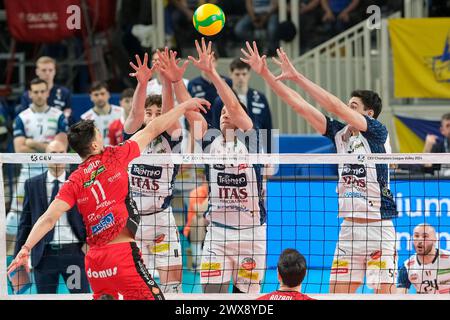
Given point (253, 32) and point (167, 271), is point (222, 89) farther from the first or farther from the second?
point (253, 32)

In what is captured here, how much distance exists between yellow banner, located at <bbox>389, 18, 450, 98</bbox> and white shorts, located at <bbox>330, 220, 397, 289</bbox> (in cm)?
671

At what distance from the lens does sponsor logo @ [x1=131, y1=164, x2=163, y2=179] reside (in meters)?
10.2

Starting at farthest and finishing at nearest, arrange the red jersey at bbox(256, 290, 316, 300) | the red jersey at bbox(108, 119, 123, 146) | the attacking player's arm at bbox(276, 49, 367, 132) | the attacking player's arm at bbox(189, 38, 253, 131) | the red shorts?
1. the red jersey at bbox(108, 119, 123, 146)
2. the attacking player's arm at bbox(189, 38, 253, 131)
3. the attacking player's arm at bbox(276, 49, 367, 132)
4. the red shorts
5. the red jersey at bbox(256, 290, 316, 300)

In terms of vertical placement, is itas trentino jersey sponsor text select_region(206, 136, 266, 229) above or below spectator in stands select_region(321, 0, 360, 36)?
below

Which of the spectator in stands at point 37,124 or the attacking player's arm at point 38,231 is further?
the spectator in stands at point 37,124

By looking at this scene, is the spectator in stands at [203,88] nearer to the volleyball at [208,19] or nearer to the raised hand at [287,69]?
the volleyball at [208,19]

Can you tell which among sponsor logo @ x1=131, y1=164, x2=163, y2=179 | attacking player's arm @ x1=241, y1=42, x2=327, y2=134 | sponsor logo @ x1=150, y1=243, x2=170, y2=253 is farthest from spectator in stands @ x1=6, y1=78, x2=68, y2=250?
attacking player's arm @ x1=241, y1=42, x2=327, y2=134

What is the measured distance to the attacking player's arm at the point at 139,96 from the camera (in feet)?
32.2

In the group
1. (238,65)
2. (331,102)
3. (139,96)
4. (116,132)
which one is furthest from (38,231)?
(238,65)

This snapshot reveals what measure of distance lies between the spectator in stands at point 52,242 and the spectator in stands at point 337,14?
7423 mm

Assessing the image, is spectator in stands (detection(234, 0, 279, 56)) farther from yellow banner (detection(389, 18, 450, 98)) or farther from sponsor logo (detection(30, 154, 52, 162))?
sponsor logo (detection(30, 154, 52, 162))

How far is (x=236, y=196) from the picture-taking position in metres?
9.91

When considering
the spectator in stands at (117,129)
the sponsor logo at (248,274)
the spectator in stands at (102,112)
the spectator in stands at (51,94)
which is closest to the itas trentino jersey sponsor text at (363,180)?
the sponsor logo at (248,274)
